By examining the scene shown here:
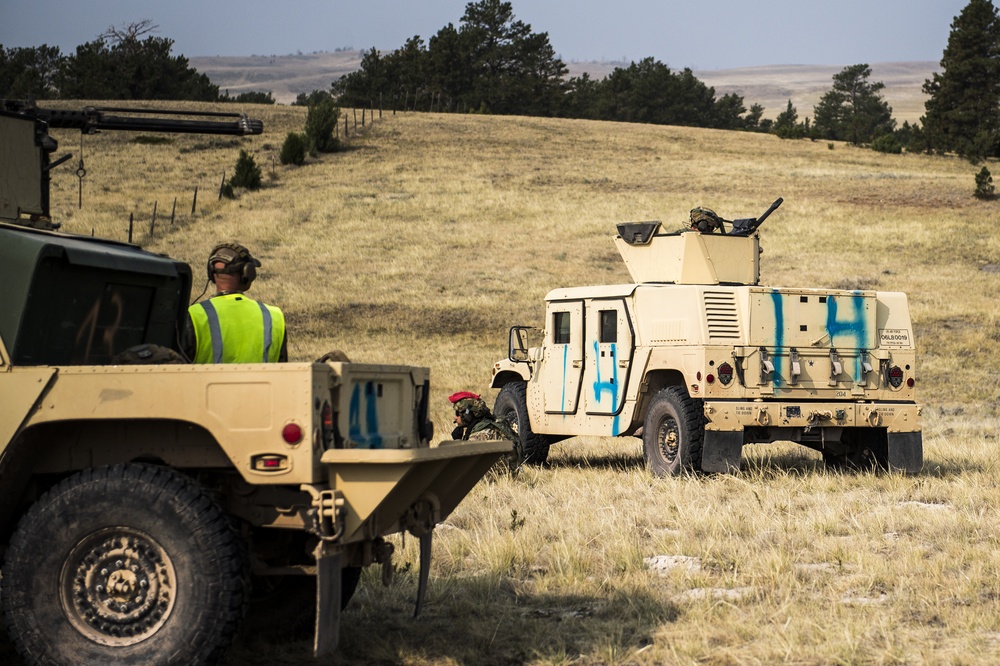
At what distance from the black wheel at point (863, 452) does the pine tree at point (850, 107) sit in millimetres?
91060

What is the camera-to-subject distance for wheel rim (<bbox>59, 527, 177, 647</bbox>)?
5.03 metres

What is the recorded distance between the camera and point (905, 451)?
504 inches

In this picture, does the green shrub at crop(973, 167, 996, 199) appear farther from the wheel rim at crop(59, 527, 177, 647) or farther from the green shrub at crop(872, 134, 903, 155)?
the wheel rim at crop(59, 527, 177, 647)

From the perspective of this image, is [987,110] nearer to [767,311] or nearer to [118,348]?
[767,311]

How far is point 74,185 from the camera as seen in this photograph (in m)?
49.3

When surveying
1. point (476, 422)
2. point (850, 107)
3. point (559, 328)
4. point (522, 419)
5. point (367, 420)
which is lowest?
point (522, 419)

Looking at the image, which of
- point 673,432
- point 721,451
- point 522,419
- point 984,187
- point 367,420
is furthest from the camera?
point 984,187

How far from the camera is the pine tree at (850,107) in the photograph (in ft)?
355

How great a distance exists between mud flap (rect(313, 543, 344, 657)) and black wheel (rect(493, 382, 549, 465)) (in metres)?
9.38

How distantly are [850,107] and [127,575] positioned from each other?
120 m

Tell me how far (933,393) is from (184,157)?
136ft

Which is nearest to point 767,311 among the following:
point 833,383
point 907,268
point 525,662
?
point 833,383

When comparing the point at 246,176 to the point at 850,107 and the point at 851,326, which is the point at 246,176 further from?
the point at 850,107

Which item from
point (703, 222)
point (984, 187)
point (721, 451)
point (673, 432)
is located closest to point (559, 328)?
point (703, 222)
